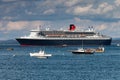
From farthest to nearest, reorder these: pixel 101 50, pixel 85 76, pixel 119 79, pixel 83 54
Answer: pixel 101 50 < pixel 83 54 < pixel 85 76 < pixel 119 79

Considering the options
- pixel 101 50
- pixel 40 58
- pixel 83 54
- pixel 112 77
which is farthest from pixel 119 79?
pixel 101 50

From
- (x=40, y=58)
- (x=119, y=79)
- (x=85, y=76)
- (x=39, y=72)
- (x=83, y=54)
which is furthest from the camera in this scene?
(x=83, y=54)

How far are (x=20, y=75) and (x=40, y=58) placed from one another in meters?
51.1

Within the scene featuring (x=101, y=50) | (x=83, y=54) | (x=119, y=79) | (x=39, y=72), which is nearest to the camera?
(x=119, y=79)

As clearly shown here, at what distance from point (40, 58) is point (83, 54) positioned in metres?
23.9

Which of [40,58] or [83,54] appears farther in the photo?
[83,54]

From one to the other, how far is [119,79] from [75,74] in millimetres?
11234

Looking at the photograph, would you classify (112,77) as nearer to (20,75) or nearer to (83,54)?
(20,75)

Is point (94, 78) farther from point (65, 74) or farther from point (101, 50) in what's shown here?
point (101, 50)

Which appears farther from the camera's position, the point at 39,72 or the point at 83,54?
the point at 83,54

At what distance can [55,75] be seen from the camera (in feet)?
269

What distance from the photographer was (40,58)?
13325 cm

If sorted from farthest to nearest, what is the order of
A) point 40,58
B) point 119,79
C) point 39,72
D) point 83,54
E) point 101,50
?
point 101,50
point 83,54
point 40,58
point 39,72
point 119,79

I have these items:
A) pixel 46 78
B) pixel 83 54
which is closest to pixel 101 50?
pixel 83 54
